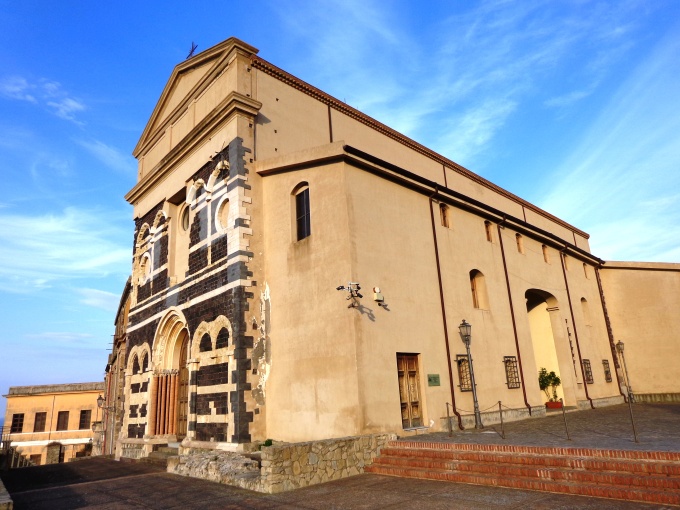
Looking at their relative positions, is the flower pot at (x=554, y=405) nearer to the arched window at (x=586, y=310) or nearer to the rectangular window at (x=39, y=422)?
the arched window at (x=586, y=310)

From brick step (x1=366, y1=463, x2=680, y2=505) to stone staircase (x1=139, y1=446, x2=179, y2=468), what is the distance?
25.9 feet

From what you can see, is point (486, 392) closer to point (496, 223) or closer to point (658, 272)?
point (496, 223)

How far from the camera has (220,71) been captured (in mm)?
16203

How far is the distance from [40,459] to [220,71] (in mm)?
38608

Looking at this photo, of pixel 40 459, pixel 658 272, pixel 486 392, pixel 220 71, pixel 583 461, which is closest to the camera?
pixel 583 461

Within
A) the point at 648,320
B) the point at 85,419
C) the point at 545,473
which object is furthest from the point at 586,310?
the point at 85,419

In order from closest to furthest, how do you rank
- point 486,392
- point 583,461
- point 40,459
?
point 583,461 → point 486,392 → point 40,459

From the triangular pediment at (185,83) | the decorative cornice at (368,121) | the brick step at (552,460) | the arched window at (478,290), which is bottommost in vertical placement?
the brick step at (552,460)

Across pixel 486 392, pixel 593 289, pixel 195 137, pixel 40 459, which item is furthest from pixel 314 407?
pixel 40 459

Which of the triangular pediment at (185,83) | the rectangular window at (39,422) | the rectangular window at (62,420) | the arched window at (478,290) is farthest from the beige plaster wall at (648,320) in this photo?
the rectangular window at (39,422)

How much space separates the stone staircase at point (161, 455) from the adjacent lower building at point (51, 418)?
88.8 ft

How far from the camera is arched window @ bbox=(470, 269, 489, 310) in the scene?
16.7 metres

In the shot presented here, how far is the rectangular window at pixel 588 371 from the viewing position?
70.6 ft

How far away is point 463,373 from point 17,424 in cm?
4132
